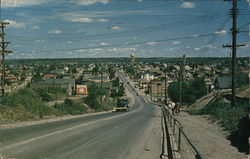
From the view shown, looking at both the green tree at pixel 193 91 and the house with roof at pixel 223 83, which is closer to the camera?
the house with roof at pixel 223 83

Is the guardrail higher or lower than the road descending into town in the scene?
higher

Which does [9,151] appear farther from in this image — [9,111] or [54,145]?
[9,111]

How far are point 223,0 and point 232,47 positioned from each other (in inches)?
176

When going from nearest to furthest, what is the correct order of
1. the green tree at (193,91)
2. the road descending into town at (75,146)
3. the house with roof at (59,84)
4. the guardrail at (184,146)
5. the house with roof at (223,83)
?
the guardrail at (184,146) → the road descending into town at (75,146) → the house with roof at (223,83) → the green tree at (193,91) → the house with roof at (59,84)

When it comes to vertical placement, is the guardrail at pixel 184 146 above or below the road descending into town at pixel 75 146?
above

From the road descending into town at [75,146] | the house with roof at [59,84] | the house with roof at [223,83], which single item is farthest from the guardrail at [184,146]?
the house with roof at [59,84]

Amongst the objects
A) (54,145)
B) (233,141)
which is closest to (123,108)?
(233,141)

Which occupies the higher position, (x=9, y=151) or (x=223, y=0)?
(x=223, y=0)

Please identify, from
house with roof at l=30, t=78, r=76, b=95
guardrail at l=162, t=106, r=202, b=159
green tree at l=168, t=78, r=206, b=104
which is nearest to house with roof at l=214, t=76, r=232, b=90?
green tree at l=168, t=78, r=206, b=104

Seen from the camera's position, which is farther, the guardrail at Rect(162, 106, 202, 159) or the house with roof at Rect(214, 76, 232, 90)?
the house with roof at Rect(214, 76, 232, 90)

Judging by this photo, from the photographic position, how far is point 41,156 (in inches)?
411

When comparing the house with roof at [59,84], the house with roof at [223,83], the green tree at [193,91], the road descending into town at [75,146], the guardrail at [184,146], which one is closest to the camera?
the guardrail at [184,146]

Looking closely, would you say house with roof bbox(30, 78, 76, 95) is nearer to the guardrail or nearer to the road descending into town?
the road descending into town

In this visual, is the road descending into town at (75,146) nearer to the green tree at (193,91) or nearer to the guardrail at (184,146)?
the guardrail at (184,146)
